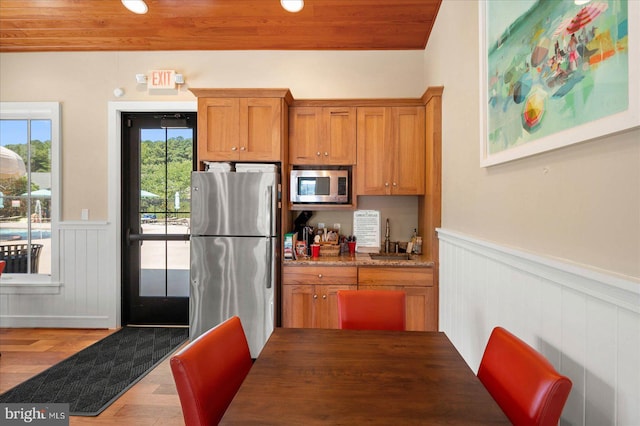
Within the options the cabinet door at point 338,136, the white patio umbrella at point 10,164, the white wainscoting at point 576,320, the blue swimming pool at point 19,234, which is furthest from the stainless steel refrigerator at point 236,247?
the white patio umbrella at point 10,164

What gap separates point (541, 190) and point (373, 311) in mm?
975

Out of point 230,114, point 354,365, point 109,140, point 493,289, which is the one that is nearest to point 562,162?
point 493,289

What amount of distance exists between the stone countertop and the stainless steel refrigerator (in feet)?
0.85

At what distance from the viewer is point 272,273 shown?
287 cm

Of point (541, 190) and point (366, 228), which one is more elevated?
A: point (541, 190)

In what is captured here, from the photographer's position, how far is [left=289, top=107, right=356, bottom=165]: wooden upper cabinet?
10.3ft

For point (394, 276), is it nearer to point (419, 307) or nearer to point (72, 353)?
point (419, 307)

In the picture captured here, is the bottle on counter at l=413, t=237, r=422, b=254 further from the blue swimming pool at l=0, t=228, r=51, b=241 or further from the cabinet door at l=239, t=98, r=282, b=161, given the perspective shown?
the blue swimming pool at l=0, t=228, r=51, b=241

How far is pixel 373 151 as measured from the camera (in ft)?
10.3

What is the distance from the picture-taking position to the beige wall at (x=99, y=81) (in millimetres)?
3502

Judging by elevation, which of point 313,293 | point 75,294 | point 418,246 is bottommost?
point 75,294

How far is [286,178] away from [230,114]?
76cm

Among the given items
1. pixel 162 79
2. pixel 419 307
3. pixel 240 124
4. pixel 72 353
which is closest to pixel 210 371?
pixel 419 307

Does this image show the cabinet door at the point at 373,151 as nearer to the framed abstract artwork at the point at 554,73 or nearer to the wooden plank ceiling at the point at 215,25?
the wooden plank ceiling at the point at 215,25
